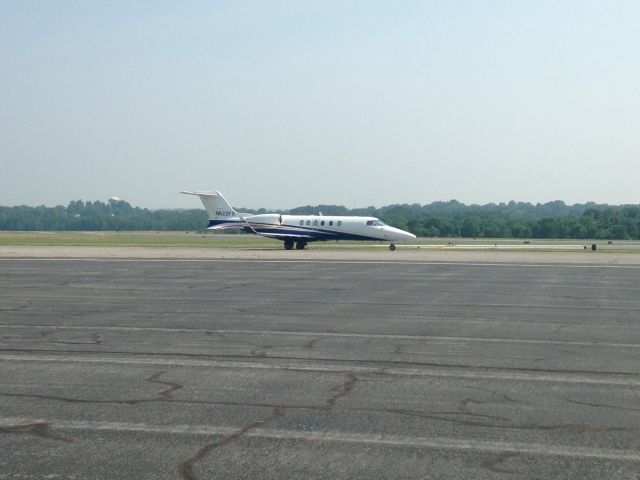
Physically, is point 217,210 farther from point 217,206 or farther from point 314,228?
point 314,228

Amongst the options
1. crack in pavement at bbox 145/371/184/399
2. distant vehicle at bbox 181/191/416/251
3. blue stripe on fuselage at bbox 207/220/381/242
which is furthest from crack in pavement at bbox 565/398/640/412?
blue stripe on fuselage at bbox 207/220/381/242

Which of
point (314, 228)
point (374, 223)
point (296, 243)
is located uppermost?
point (374, 223)

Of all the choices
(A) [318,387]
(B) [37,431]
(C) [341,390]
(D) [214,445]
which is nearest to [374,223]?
(A) [318,387]

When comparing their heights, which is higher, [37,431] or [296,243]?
[296,243]

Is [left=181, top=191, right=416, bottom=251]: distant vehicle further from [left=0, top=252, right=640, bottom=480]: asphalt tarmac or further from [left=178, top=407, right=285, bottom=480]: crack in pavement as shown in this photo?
[left=178, top=407, right=285, bottom=480]: crack in pavement

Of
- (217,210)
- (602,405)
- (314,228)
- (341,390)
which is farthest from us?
(217,210)

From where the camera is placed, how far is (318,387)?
425 inches

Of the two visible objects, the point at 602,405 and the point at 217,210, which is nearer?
the point at 602,405

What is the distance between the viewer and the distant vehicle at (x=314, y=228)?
5912cm

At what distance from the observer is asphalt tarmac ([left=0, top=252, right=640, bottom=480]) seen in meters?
7.53

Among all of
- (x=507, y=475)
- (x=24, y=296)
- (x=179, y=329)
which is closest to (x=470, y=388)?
(x=507, y=475)

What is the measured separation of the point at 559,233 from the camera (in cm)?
11338

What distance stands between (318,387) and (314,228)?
49.1 meters

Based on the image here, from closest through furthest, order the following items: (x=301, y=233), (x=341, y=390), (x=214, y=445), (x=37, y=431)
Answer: (x=214, y=445), (x=37, y=431), (x=341, y=390), (x=301, y=233)
